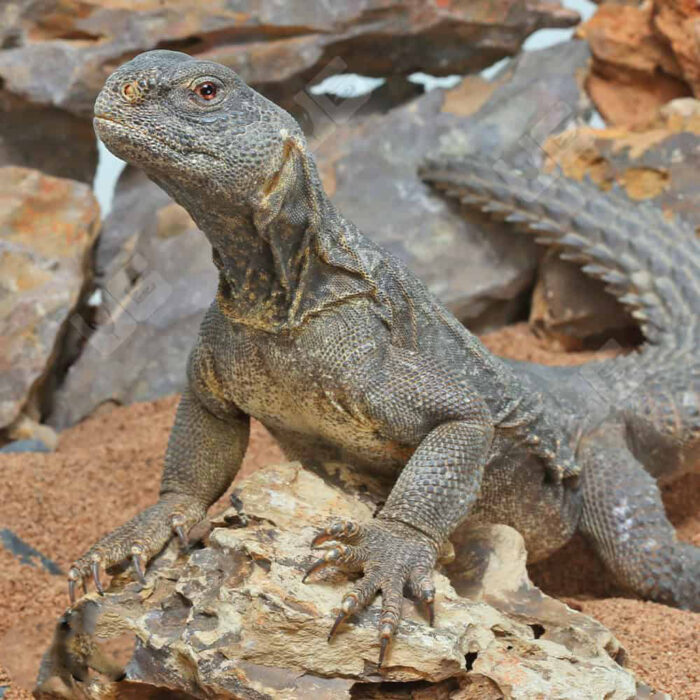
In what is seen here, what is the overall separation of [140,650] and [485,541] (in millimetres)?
1282

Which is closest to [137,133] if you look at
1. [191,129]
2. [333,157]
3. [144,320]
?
Result: [191,129]

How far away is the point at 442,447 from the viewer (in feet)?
10.1

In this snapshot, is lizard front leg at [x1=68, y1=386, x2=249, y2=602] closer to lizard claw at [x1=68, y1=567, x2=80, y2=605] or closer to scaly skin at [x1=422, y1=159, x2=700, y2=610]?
lizard claw at [x1=68, y1=567, x2=80, y2=605]

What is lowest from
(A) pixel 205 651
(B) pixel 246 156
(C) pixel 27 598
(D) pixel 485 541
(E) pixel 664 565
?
(C) pixel 27 598

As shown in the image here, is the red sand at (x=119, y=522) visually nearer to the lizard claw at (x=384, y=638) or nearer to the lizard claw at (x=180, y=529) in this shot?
the lizard claw at (x=180, y=529)

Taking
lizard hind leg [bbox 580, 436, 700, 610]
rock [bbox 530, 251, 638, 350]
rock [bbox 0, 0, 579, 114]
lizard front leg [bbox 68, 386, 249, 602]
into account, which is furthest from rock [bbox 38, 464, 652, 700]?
rock [bbox 0, 0, 579, 114]

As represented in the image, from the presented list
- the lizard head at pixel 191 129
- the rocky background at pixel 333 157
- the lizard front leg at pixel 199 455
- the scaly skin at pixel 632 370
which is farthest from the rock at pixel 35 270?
the lizard head at pixel 191 129

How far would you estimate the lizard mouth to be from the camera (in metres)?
2.71

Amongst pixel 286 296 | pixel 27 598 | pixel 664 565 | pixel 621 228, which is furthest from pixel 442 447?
pixel 621 228

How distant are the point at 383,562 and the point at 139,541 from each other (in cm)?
89

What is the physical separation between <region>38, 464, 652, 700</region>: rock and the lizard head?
96cm

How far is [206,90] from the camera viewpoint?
2783 millimetres

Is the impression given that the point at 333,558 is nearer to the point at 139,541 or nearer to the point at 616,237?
the point at 139,541

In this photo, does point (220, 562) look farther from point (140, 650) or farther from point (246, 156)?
point (246, 156)
